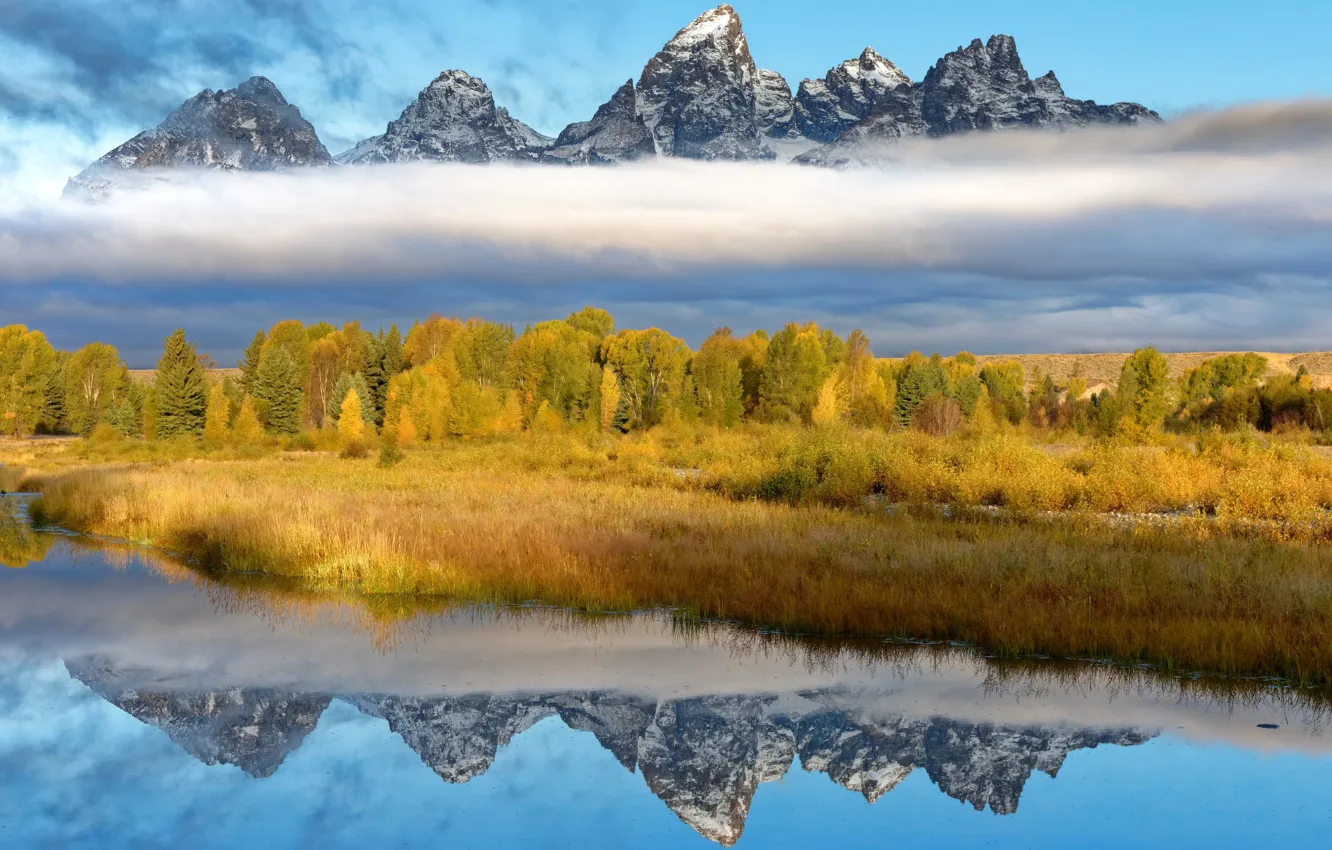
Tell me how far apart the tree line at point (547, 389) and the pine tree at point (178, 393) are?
0.31ft

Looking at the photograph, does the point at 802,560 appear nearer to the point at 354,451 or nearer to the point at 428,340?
the point at 354,451

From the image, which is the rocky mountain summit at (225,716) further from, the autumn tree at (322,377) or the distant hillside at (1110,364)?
the distant hillside at (1110,364)

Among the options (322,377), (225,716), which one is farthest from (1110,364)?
(225,716)

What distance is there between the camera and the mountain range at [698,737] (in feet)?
27.3

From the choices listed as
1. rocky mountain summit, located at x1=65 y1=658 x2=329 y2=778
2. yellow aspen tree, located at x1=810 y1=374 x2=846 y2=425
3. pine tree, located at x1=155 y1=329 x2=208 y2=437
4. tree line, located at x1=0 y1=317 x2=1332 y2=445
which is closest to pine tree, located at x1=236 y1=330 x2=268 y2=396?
tree line, located at x1=0 y1=317 x2=1332 y2=445

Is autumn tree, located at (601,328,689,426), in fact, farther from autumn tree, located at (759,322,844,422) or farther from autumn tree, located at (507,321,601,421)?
autumn tree, located at (759,322,844,422)

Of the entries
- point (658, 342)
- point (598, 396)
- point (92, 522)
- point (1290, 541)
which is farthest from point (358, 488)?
point (658, 342)

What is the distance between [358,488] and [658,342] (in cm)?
5677

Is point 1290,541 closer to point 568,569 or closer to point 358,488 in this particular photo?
point 568,569

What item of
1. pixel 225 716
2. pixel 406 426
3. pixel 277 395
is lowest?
pixel 225 716

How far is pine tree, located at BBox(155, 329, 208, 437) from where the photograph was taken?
237ft

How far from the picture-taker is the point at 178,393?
2864 inches

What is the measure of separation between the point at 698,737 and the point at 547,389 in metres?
75.7

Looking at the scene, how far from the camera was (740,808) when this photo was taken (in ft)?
25.7
